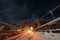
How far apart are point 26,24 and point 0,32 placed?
81.3 m

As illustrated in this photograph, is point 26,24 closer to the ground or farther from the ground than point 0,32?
farther from the ground

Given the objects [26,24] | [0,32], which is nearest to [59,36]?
[0,32]

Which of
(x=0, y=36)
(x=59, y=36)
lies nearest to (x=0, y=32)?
(x=0, y=36)

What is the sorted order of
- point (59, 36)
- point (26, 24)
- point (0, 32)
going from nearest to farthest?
point (59, 36) → point (0, 32) → point (26, 24)

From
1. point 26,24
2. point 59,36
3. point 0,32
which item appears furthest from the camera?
point 26,24

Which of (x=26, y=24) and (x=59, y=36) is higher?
(x=26, y=24)

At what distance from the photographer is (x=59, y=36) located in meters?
3.18

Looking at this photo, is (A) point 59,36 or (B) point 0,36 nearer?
(A) point 59,36

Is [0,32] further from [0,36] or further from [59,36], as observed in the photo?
[59,36]

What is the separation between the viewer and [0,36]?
4195 millimetres

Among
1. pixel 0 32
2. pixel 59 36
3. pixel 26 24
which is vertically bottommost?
pixel 59 36

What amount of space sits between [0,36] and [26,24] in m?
81.2

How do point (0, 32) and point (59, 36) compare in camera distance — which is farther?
point (0, 32)

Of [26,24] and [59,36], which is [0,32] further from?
[26,24]
